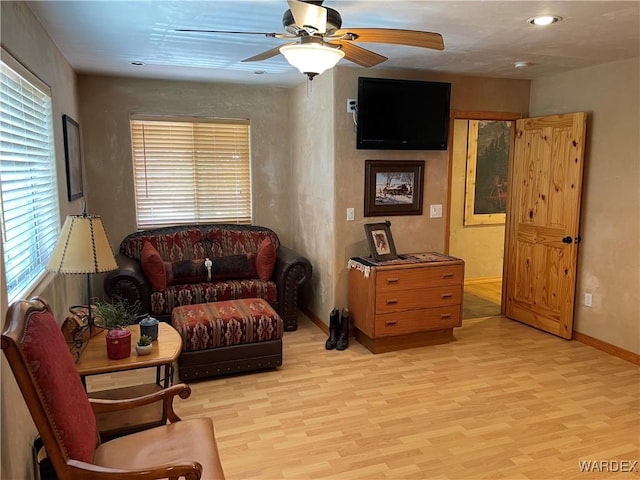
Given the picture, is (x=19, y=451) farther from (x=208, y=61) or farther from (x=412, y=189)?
(x=412, y=189)

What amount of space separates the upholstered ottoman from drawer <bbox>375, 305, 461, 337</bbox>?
0.89 m

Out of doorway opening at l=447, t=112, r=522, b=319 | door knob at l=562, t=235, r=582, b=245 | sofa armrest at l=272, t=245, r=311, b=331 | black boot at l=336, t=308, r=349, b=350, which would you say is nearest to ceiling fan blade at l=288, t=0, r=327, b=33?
black boot at l=336, t=308, r=349, b=350

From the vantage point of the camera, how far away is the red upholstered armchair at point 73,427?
56.9 inches

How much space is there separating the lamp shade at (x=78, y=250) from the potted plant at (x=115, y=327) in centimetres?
35

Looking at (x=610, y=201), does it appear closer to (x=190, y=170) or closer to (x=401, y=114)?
(x=401, y=114)

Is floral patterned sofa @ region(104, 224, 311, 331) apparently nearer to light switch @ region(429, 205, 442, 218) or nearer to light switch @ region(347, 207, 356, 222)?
light switch @ region(347, 207, 356, 222)

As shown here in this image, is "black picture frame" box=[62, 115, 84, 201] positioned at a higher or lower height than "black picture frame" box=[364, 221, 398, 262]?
higher

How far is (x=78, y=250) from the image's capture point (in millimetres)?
2305

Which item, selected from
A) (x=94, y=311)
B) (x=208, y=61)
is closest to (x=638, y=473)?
(x=94, y=311)

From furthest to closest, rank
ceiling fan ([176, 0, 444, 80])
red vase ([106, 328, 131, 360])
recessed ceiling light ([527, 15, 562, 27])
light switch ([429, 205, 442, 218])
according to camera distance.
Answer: light switch ([429, 205, 442, 218]), recessed ceiling light ([527, 15, 562, 27]), red vase ([106, 328, 131, 360]), ceiling fan ([176, 0, 444, 80])

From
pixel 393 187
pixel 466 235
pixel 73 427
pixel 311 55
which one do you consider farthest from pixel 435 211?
pixel 73 427

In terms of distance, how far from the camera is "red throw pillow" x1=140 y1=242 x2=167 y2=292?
4.36 metres

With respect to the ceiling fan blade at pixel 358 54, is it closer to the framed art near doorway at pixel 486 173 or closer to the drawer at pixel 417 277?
the drawer at pixel 417 277

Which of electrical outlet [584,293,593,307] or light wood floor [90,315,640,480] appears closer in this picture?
light wood floor [90,315,640,480]
